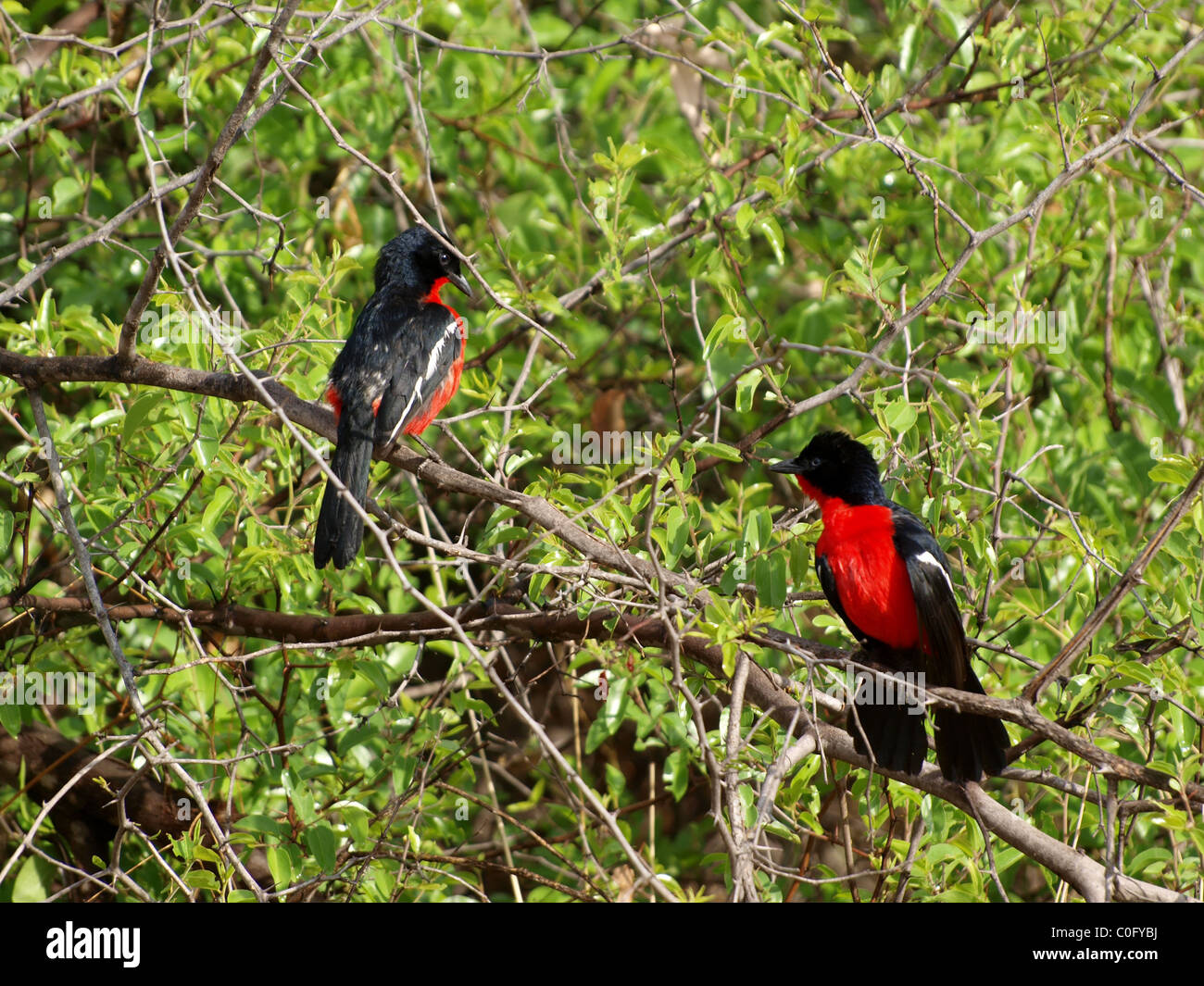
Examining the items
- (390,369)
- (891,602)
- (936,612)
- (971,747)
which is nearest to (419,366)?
(390,369)

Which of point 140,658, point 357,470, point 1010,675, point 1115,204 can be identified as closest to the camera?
point 357,470

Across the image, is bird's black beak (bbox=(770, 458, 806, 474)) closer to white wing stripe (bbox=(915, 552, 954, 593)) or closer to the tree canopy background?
the tree canopy background

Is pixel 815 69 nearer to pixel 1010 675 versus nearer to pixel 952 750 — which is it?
pixel 1010 675

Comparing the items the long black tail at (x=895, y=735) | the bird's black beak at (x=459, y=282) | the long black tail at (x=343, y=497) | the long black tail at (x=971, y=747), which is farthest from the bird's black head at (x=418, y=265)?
the long black tail at (x=971, y=747)

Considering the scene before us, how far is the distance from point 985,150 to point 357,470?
2.98 meters

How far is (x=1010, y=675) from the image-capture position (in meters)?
4.21

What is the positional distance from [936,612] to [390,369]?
1.91 meters

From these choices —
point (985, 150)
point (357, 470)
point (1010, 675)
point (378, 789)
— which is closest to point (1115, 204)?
point (985, 150)

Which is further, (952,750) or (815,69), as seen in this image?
(815,69)

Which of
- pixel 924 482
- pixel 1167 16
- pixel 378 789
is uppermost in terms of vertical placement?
pixel 1167 16

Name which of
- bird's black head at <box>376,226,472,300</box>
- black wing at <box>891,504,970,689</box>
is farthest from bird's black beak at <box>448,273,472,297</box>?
black wing at <box>891,504,970,689</box>

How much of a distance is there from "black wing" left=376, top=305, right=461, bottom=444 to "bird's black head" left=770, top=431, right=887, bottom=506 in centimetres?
119

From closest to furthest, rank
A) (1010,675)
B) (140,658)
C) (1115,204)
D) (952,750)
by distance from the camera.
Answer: (952,750) → (1010,675) → (140,658) → (1115,204)

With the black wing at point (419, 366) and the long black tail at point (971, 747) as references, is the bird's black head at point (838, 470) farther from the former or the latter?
the black wing at point (419, 366)
